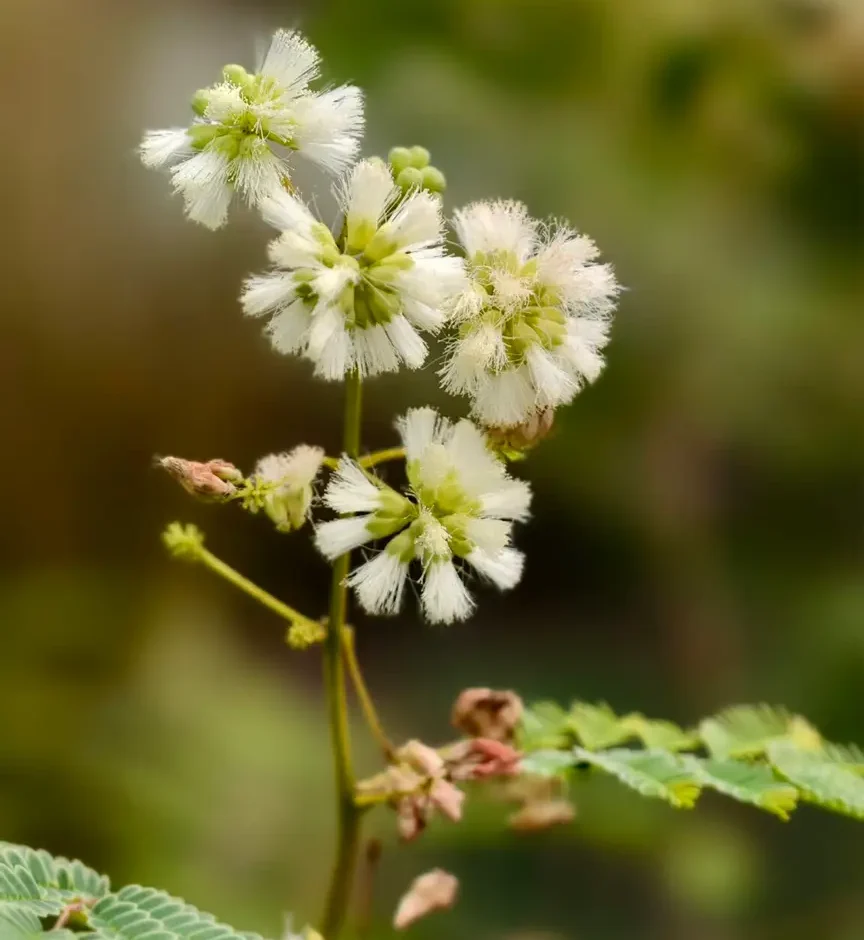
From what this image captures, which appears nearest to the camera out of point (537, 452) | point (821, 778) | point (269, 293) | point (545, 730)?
point (269, 293)

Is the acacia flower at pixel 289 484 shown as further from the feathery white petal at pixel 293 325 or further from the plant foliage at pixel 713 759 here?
the plant foliage at pixel 713 759

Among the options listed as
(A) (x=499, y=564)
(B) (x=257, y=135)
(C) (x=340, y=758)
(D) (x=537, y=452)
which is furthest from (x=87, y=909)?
(D) (x=537, y=452)

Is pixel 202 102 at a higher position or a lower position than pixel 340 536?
higher

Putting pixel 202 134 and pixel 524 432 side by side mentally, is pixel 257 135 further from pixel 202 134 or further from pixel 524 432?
pixel 524 432

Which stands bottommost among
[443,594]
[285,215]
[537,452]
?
[443,594]

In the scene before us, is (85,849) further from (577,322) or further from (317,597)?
(577,322)

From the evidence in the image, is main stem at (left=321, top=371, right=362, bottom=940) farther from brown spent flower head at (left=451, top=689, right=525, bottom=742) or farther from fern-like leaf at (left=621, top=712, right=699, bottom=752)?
fern-like leaf at (left=621, top=712, right=699, bottom=752)

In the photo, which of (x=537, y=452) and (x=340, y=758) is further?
(x=537, y=452)

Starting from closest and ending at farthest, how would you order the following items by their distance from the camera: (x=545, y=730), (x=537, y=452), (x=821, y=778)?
(x=821, y=778)
(x=545, y=730)
(x=537, y=452)

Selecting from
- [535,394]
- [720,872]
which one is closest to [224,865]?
[720,872]
